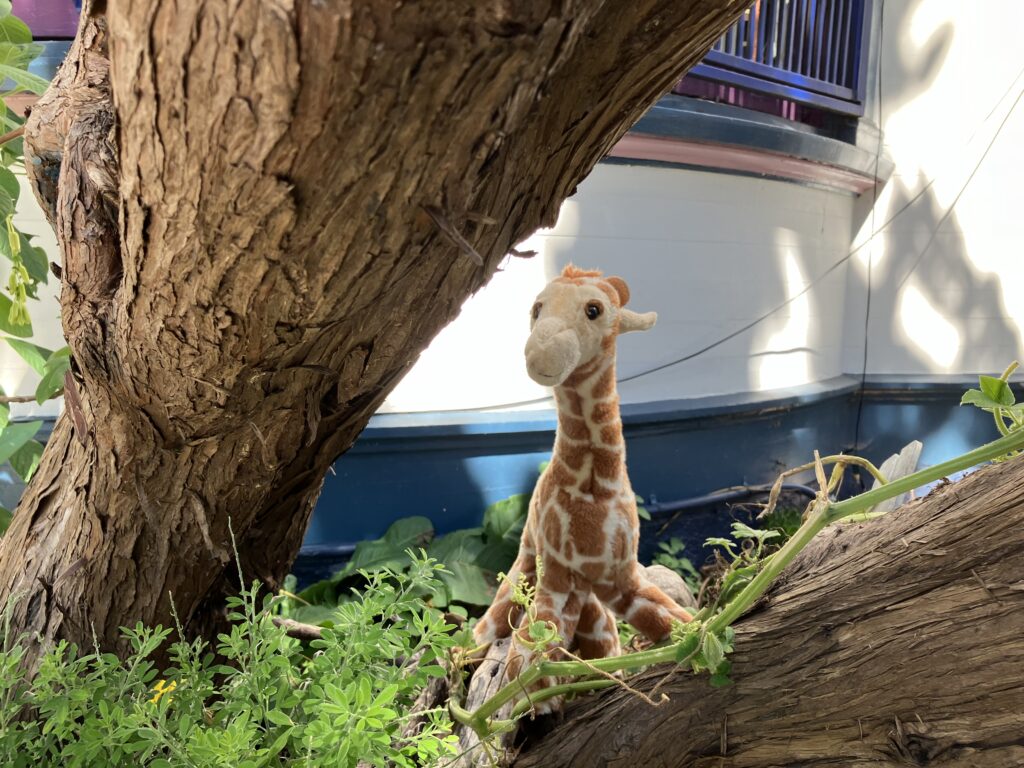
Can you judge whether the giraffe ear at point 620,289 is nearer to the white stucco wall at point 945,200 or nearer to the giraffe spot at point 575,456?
the giraffe spot at point 575,456

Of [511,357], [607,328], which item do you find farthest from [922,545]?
[511,357]

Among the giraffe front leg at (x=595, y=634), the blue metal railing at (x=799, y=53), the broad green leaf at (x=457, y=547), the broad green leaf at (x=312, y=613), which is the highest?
the blue metal railing at (x=799, y=53)

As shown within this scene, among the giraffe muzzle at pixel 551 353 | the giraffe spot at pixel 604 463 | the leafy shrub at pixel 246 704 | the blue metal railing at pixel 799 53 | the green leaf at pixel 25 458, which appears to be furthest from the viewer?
the blue metal railing at pixel 799 53

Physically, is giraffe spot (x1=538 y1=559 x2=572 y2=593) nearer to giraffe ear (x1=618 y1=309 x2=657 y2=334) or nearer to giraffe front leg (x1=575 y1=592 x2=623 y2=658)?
giraffe front leg (x1=575 y1=592 x2=623 y2=658)

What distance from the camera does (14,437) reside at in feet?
2.95

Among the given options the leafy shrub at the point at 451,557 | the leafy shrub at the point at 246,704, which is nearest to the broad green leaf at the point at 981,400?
the leafy shrub at the point at 246,704

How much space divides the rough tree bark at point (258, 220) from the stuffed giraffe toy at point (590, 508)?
207 mm

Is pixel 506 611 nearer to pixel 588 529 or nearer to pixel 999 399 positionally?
pixel 588 529

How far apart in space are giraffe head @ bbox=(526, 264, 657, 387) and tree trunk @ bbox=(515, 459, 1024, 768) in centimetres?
29

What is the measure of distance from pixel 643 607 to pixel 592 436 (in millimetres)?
193

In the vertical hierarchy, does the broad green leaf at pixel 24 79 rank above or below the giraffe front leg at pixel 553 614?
above

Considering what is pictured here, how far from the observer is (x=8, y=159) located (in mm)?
883

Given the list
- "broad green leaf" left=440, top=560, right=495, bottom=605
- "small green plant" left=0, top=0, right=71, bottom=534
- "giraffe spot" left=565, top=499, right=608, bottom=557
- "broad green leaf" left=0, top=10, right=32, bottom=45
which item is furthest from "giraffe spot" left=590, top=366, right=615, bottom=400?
"broad green leaf" left=440, top=560, right=495, bottom=605

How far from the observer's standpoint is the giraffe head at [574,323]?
2.20 ft
